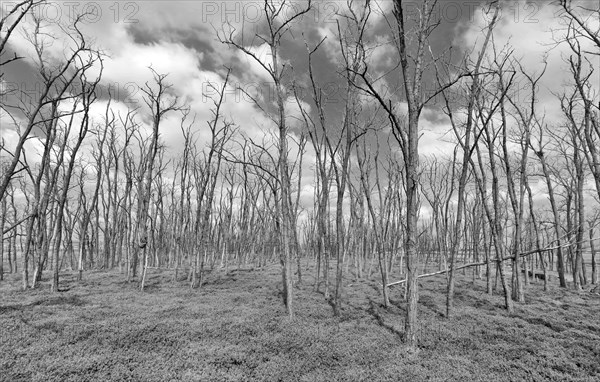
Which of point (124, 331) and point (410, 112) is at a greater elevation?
point (410, 112)

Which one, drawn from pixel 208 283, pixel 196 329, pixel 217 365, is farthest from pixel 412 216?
pixel 208 283

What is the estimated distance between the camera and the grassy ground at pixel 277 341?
6516mm

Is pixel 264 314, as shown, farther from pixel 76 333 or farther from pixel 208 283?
pixel 208 283

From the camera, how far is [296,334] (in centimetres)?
871

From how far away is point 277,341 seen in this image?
26.7 ft

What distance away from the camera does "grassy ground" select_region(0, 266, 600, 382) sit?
21.4 feet

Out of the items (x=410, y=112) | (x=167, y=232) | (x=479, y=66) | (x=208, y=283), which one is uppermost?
(x=479, y=66)

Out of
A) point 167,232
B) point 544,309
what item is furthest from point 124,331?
point 167,232

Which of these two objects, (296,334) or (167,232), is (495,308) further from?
(167,232)

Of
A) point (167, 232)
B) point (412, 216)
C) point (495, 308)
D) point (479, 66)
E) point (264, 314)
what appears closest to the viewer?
point (412, 216)

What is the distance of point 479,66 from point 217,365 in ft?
42.4

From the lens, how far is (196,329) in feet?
29.1

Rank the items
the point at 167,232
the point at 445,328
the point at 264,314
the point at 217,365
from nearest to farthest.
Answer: the point at 217,365 < the point at 445,328 < the point at 264,314 < the point at 167,232

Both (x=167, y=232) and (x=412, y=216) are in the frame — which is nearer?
(x=412, y=216)
